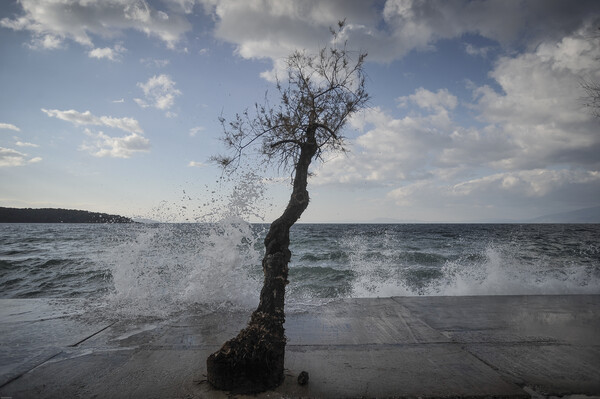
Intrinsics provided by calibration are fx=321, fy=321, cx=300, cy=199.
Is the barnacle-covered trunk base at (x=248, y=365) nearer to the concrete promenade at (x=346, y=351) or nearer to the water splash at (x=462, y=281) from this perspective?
the concrete promenade at (x=346, y=351)

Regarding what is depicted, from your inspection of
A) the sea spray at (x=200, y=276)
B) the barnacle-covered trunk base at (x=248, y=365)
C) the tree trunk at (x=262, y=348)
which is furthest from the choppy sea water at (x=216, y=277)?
the barnacle-covered trunk base at (x=248, y=365)

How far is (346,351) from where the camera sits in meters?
3.53

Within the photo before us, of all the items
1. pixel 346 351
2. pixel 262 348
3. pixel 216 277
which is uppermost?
pixel 262 348

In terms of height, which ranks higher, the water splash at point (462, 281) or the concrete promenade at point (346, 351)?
the concrete promenade at point (346, 351)

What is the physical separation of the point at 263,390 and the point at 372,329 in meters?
2.07

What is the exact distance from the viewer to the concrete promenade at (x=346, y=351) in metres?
2.71

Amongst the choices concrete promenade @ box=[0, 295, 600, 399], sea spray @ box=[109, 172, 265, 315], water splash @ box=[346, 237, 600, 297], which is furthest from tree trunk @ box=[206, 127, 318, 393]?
water splash @ box=[346, 237, 600, 297]

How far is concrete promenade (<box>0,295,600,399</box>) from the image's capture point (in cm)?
271

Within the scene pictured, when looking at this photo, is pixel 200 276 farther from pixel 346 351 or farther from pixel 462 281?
pixel 462 281

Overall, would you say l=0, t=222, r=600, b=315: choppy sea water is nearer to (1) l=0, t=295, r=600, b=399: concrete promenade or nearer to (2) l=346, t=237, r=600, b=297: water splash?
(2) l=346, t=237, r=600, b=297: water splash

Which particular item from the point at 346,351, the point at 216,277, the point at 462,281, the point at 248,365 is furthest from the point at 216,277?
the point at 462,281

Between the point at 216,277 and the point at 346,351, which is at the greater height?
the point at 216,277

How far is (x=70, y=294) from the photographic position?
385 inches

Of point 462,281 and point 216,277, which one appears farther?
point 462,281
